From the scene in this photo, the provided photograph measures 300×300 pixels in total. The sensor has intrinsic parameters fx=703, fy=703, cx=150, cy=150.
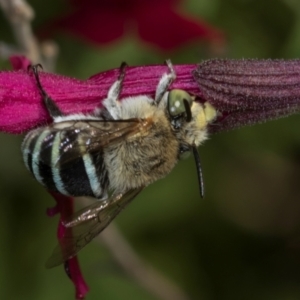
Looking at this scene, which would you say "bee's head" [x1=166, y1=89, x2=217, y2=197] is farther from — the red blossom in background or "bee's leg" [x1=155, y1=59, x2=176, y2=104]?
the red blossom in background

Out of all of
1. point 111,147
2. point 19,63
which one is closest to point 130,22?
point 19,63

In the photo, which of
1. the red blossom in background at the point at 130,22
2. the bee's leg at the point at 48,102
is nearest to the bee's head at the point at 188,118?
the bee's leg at the point at 48,102

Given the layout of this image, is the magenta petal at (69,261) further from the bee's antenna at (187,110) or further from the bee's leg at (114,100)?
the bee's antenna at (187,110)

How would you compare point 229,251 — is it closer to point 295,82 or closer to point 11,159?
point 11,159

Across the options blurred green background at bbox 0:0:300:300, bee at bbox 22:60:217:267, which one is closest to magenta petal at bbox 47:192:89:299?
bee at bbox 22:60:217:267

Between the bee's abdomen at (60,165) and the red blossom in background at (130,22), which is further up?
the red blossom in background at (130,22)

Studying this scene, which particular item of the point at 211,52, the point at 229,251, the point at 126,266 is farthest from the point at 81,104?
the point at 229,251
